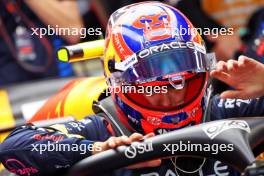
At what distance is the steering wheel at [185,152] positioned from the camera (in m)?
1.73

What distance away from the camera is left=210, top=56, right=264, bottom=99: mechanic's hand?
2.10m

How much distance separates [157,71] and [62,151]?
370 mm

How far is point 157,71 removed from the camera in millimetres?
2139

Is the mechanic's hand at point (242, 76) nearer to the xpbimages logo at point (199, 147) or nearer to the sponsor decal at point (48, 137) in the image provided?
the xpbimages logo at point (199, 147)

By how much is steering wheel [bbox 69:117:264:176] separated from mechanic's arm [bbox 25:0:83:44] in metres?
2.25

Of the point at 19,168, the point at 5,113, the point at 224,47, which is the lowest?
the point at 224,47

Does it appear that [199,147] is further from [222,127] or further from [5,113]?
[5,113]

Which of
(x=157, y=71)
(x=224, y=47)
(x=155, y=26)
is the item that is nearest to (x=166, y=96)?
(x=157, y=71)

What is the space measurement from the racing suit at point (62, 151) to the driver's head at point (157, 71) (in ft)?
0.39

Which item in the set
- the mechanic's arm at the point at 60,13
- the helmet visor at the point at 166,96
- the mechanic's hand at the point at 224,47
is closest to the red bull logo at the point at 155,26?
the helmet visor at the point at 166,96

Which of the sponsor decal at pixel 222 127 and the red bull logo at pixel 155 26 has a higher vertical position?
the red bull logo at pixel 155 26

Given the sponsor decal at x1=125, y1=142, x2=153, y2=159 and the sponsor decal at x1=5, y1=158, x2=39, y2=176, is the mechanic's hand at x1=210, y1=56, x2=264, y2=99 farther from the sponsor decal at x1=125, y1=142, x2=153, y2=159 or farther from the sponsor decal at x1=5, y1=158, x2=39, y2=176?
the sponsor decal at x1=5, y1=158, x2=39, y2=176

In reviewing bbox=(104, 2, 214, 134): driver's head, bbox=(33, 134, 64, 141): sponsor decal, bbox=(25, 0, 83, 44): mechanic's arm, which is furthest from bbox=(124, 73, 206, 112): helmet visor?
bbox=(25, 0, 83, 44): mechanic's arm

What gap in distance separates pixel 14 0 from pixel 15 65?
0.35m
